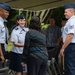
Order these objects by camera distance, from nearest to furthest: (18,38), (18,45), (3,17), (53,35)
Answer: (3,17) → (18,45) → (18,38) → (53,35)

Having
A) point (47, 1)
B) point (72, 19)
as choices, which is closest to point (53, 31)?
point (47, 1)

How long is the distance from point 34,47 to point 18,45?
1.15m

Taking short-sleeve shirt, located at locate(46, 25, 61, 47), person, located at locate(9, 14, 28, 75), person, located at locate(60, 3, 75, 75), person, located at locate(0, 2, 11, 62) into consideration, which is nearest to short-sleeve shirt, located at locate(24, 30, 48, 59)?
person, located at locate(60, 3, 75, 75)

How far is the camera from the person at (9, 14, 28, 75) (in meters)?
6.85

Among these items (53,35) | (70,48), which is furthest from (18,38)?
(53,35)

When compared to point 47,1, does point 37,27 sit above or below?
below

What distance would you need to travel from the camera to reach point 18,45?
6773 millimetres

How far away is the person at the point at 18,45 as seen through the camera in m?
6.85

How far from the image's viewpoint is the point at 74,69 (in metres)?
5.77

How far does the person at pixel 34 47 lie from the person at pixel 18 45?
111 cm

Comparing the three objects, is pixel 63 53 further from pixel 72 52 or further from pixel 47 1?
pixel 47 1

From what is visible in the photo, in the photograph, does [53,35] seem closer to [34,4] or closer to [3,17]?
[34,4]

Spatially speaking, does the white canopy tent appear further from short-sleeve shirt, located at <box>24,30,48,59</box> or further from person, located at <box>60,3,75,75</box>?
short-sleeve shirt, located at <box>24,30,48,59</box>

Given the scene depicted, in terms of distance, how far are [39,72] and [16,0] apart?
4978 millimetres
